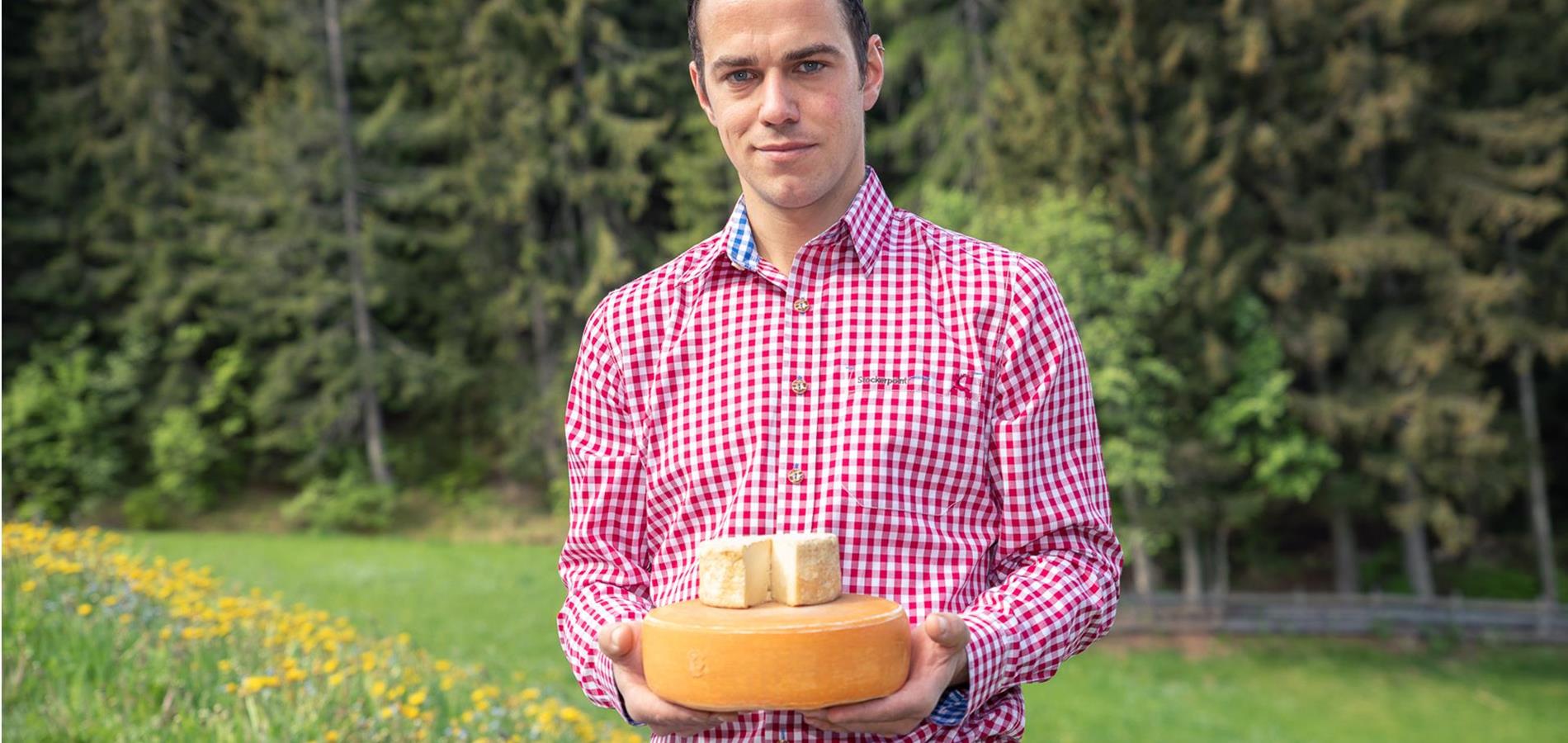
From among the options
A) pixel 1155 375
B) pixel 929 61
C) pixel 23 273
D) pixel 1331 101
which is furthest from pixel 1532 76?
pixel 23 273

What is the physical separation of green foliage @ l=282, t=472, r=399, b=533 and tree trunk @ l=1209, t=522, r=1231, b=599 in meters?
15.3

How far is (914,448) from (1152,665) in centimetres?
1924

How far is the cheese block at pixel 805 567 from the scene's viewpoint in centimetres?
175

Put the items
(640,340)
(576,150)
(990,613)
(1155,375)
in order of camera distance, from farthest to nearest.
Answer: (576,150), (1155,375), (640,340), (990,613)

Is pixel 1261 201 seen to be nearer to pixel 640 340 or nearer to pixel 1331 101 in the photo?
pixel 1331 101

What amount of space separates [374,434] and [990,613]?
2722 centimetres

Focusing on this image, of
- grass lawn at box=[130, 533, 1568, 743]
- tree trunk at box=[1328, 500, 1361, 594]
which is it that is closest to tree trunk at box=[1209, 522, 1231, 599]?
tree trunk at box=[1328, 500, 1361, 594]

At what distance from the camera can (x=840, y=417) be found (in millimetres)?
1956

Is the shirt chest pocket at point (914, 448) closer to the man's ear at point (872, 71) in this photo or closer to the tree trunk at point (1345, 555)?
the man's ear at point (872, 71)

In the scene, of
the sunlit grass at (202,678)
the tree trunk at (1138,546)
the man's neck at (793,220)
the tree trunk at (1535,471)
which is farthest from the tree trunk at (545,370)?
the man's neck at (793,220)

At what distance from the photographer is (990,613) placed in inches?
71.9

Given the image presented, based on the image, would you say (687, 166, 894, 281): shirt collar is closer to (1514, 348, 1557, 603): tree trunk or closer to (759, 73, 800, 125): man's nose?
(759, 73, 800, 125): man's nose

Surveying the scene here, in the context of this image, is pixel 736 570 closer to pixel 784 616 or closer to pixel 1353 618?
pixel 784 616

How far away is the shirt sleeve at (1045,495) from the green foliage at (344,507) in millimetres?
26055
